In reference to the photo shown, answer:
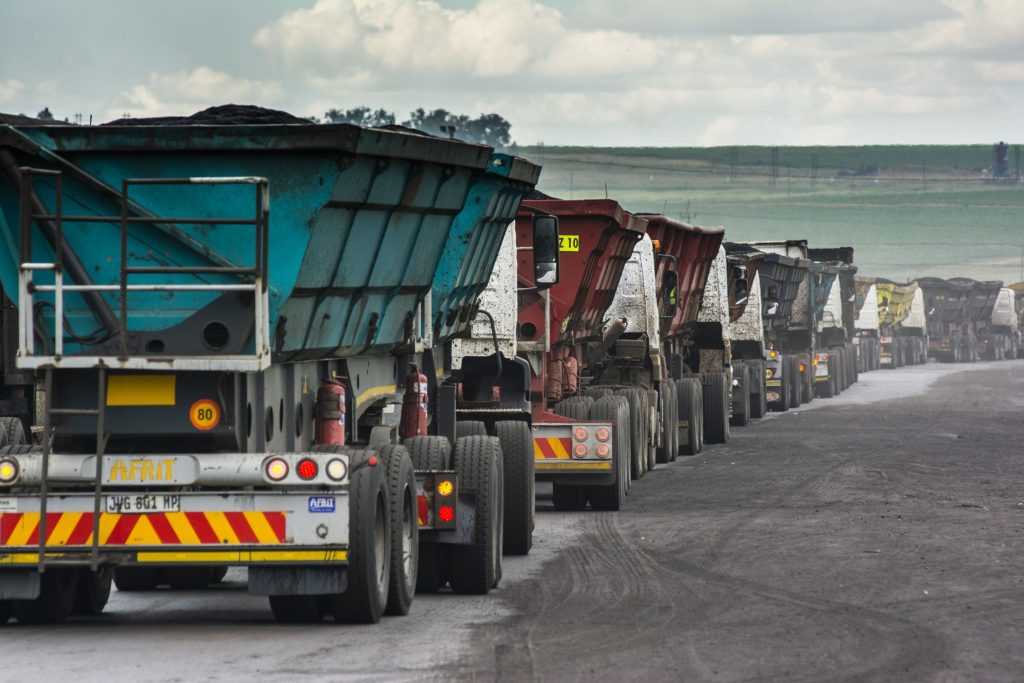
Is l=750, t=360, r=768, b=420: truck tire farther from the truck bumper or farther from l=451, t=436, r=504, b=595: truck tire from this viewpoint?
the truck bumper

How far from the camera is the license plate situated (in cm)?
1028

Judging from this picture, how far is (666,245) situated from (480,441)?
14.1m

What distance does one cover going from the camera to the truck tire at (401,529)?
1133 centimetres

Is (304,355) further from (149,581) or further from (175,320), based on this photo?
(149,581)

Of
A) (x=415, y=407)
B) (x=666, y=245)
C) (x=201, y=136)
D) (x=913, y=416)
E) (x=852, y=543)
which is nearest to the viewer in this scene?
(x=201, y=136)

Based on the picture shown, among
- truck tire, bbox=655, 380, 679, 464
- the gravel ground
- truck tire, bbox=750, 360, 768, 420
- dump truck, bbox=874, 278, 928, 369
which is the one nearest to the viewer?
the gravel ground

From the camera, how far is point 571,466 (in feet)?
63.2

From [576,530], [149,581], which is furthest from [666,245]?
[149,581]

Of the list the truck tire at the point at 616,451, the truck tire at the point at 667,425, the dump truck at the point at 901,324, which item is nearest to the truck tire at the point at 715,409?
the truck tire at the point at 667,425

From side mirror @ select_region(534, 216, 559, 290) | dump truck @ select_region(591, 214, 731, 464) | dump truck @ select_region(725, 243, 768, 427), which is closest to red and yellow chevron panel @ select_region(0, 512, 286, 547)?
side mirror @ select_region(534, 216, 559, 290)

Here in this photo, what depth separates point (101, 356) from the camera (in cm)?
1009

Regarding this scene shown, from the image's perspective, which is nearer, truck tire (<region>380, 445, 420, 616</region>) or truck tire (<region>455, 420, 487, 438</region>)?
truck tire (<region>380, 445, 420, 616</region>)

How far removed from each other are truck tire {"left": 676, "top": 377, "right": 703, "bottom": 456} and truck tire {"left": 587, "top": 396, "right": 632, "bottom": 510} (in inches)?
239

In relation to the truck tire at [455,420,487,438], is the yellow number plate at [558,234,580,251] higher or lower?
higher
